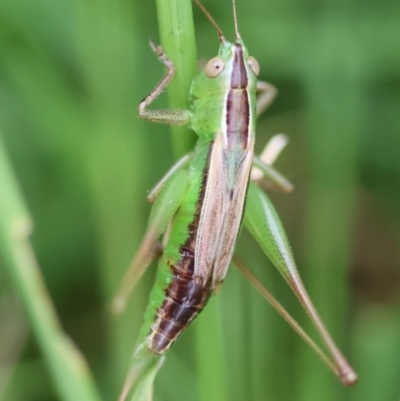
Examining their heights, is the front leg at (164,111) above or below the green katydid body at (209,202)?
above

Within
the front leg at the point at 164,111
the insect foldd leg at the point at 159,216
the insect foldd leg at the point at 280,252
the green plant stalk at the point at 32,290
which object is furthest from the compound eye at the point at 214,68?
the green plant stalk at the point at 32,290

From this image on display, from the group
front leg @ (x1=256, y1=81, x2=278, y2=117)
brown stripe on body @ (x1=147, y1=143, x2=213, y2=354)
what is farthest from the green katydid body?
front leg @ (x1=256, y1=81, x2=278, y2=117)

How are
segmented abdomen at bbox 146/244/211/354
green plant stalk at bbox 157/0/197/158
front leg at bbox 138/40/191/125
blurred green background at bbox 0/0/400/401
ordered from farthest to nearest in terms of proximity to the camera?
blurred green background at bbox 0/0/400/401 < segmented abdomen at bbox 146/244/211/354 < front leg at bbox 138/40/191/125 < green plant stalk at bbox 157/0/197/158

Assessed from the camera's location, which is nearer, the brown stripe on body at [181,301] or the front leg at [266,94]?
the brown stripe on body at [181,301]

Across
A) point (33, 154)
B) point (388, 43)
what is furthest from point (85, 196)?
point (388, 43)

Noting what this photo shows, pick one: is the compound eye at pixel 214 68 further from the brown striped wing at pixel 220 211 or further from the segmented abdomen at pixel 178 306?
the segmented abdomen at pixel 178 306

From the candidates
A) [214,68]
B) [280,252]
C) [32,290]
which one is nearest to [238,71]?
[214,68]

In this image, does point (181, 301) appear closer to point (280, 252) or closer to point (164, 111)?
point (280, 252)

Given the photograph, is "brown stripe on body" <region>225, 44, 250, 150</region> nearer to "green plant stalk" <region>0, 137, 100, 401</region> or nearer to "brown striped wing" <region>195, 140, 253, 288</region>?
"brown striped wing" <region>195, 140, 253, 288</region>
